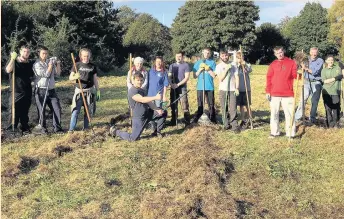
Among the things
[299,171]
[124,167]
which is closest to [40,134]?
[124,167]

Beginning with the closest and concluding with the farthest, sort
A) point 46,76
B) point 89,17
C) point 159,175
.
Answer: point 159,175 → point 46,76 → point 89,17

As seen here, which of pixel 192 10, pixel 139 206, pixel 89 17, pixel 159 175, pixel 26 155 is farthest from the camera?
pixel 192 10

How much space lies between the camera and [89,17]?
29.4m

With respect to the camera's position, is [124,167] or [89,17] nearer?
[124,167]

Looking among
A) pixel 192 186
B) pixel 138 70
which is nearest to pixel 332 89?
pixel 138 70

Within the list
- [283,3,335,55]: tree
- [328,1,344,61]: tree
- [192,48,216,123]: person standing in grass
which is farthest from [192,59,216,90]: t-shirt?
[283,3,335,55]: tree

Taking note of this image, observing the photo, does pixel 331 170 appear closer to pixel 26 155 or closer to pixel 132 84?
pixel 132 84

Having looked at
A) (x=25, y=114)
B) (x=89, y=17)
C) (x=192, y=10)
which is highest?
(x=192, y=10)

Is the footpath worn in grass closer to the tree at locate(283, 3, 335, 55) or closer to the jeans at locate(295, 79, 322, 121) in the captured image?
the jeans at locate(295, 79, 322, 121)

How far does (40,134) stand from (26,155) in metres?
1.29

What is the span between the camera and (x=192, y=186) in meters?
6.10

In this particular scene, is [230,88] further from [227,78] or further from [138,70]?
[138,70]

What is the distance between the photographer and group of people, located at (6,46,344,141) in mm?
8406

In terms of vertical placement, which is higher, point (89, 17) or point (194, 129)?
point (89, 17)
